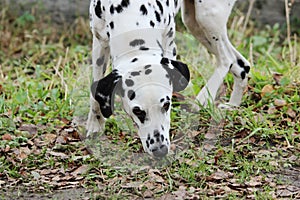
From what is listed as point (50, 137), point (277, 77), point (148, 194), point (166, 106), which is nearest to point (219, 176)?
point (148, 194)

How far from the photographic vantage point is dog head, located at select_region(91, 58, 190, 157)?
13.0 ft

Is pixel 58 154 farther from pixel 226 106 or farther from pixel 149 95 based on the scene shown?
pixel 226 106

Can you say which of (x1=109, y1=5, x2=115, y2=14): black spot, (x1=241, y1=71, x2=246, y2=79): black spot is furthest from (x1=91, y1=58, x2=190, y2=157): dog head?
(x1=241, y1=71, x2=246, y2=79): black spot

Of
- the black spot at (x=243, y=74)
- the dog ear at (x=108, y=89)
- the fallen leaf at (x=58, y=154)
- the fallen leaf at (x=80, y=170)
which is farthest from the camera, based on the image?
the black spot at (x=243, y=74)

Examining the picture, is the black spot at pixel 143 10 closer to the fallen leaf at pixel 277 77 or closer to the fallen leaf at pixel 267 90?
the fallen leaf at pixel 267 90

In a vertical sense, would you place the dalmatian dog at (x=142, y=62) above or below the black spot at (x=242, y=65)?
below

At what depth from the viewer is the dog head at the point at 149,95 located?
3.96 m

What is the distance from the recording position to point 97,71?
4.89 m

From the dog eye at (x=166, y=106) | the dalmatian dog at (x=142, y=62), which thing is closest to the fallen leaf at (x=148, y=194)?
the dalmatian dog at (x=142, y=62)

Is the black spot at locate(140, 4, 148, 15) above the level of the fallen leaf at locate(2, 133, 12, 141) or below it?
above

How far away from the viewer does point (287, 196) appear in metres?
4.11

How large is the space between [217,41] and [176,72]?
3.98ft

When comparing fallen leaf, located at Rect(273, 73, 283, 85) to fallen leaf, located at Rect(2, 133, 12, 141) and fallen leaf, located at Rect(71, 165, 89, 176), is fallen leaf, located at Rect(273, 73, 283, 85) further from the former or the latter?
fallen leaf, located at Rect(2, 133, 12, 141)

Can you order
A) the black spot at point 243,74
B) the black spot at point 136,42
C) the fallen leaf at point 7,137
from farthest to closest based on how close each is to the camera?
the black spot at point 243,74
the fallen leaf at point 7,137
the black spot at point 136,42
